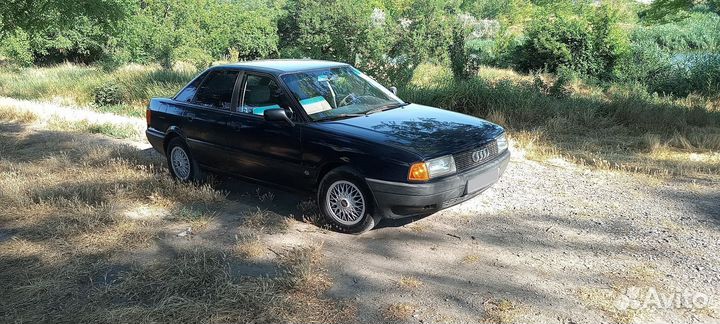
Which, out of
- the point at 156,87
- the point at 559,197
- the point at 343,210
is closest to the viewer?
the point at 343,210

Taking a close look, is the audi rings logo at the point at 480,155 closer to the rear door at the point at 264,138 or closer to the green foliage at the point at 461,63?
the rear door at the point at 264,138

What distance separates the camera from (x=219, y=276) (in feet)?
13.8

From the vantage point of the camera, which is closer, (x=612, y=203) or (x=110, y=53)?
(x=612, y=203)

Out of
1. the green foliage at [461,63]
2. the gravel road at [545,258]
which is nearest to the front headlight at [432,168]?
the gravel road at [545,258]

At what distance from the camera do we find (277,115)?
17.5 ft

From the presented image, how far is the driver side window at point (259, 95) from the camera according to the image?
5.72 m

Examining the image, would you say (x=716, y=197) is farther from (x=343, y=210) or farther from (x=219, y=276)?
(x=219, y=276)

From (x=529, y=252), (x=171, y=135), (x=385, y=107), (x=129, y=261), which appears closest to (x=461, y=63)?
(x=385, y=107)

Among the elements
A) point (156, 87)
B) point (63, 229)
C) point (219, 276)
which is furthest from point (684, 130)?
point (156, 87)

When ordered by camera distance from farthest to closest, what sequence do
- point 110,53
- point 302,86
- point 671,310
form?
point 110,53 → point 302,86 → point 671,310

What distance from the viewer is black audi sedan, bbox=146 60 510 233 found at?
4.80 metres

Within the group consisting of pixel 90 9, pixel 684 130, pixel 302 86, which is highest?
pixel 90 9

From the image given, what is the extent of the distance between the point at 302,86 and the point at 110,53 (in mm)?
34456

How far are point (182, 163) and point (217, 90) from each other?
3.63 ft
